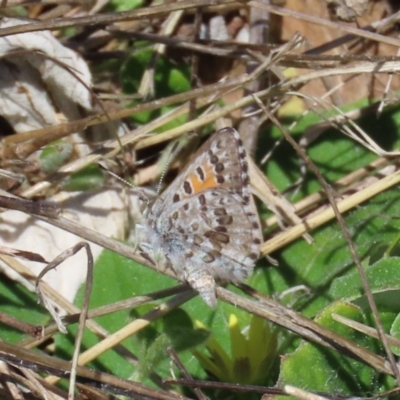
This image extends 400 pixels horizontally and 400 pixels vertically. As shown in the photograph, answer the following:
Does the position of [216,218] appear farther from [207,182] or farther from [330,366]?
[330,366]

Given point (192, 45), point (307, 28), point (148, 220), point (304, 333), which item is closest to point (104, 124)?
point (192, 45)

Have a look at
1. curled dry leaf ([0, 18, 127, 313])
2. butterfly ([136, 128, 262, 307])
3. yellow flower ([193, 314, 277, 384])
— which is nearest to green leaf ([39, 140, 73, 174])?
curled dry leaf ([0, 18, 127, 313])

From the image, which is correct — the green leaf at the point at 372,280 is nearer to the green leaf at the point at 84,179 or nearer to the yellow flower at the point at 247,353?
the yellow flower at the point at 247,353

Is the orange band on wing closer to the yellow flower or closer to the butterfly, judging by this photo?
the butterfly

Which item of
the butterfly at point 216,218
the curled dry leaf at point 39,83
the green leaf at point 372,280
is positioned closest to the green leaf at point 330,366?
the green leaf at point 372,280

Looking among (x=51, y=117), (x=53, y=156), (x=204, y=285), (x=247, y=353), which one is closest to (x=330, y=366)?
(x=247, y=353)

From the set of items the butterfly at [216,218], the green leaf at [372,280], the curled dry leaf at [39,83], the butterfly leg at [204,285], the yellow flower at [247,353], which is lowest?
the yellow flower at [247,353]

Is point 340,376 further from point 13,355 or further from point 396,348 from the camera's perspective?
point 13,355
